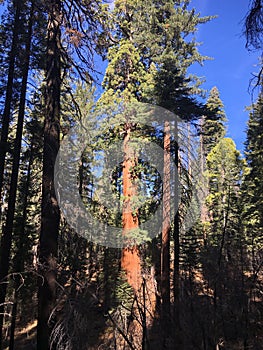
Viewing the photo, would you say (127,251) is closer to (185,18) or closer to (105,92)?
(105,92)

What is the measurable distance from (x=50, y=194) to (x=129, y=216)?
8831 mm

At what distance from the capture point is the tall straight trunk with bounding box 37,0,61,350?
4371 millimetres

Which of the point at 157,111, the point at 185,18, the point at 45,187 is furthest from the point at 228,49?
the point at 185,18

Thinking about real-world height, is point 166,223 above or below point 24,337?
above

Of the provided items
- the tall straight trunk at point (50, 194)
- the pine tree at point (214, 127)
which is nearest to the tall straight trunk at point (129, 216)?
the tall straight trunk at point (50, 194)

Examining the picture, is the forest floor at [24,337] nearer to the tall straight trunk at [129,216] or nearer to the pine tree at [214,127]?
the tall straight trunk at [129,216]

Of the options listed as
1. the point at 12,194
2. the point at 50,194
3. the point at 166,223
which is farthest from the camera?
the point at 166,223

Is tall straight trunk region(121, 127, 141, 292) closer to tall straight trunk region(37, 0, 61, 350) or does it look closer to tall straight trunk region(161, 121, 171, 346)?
tall straight trunk region(161, 121, 171, 346)

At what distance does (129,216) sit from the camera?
13477mm

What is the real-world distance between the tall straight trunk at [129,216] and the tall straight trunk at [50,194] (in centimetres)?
845

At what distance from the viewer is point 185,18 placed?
14000 mm

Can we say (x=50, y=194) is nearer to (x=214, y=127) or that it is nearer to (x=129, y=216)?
(x=129, y=216)

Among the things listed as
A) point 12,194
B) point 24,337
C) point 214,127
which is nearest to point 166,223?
point 12,194

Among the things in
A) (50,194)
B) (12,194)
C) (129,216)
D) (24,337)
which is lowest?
(24,337)
